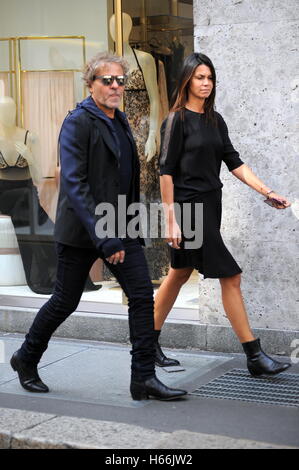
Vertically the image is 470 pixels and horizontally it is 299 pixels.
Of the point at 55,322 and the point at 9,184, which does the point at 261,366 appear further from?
the point at 9,184

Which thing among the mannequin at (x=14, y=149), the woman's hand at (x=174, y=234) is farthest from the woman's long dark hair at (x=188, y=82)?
the mannequin at (x=14, y=149)

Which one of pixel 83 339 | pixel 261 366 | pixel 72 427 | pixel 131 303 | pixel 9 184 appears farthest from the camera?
pixel 9 184

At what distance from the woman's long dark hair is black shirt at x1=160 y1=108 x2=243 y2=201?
53mm

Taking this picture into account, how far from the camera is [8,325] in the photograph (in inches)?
303

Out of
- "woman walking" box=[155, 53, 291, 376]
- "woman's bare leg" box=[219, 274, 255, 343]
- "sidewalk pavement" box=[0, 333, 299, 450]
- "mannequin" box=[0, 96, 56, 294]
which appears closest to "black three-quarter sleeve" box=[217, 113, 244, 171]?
"woman walking" box=[155, 53, 291, 376]

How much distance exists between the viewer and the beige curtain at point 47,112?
26.0 feet

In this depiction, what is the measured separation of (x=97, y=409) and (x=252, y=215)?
1934mm

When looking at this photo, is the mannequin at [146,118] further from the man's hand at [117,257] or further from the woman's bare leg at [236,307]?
the man's hand at [117,257]

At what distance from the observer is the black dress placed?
234 inches

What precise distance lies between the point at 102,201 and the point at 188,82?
1.05 meters

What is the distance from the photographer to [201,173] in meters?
5.97

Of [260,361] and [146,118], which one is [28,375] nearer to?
[260,361]
